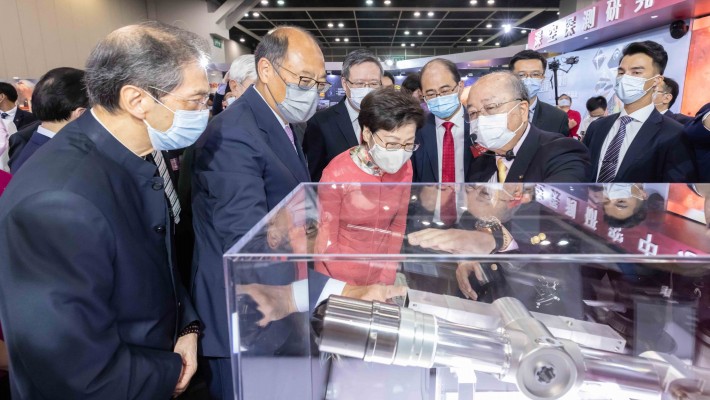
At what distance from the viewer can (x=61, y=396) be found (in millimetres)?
809

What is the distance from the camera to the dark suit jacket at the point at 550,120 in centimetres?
271

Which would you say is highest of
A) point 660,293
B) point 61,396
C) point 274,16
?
point 274,16

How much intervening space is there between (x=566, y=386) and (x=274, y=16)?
47.0 ft

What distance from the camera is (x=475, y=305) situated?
0.67 m

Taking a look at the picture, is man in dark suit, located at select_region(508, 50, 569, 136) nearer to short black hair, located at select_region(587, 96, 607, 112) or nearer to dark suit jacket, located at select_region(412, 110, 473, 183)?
dark suit jacket, located at select_region(412, 110, 473, 183)

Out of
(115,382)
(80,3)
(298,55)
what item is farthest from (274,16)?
(115,382)

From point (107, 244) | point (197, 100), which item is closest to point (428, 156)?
point (197, 100)

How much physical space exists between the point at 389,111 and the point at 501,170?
1.83ft

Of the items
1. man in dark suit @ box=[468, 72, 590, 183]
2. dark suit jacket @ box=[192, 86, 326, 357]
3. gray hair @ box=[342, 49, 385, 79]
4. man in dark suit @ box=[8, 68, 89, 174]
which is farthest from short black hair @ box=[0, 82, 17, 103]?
man in dark suit @ box=[468, 72, 590, 183]

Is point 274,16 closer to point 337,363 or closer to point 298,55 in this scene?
point 298,55

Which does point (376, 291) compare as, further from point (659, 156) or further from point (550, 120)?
point (550, 120)

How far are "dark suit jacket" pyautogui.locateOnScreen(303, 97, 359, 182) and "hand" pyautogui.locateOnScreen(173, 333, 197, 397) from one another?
4.92 ft

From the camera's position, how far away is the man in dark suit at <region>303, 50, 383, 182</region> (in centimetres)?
255

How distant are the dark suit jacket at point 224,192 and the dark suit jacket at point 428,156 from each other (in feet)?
3.63
